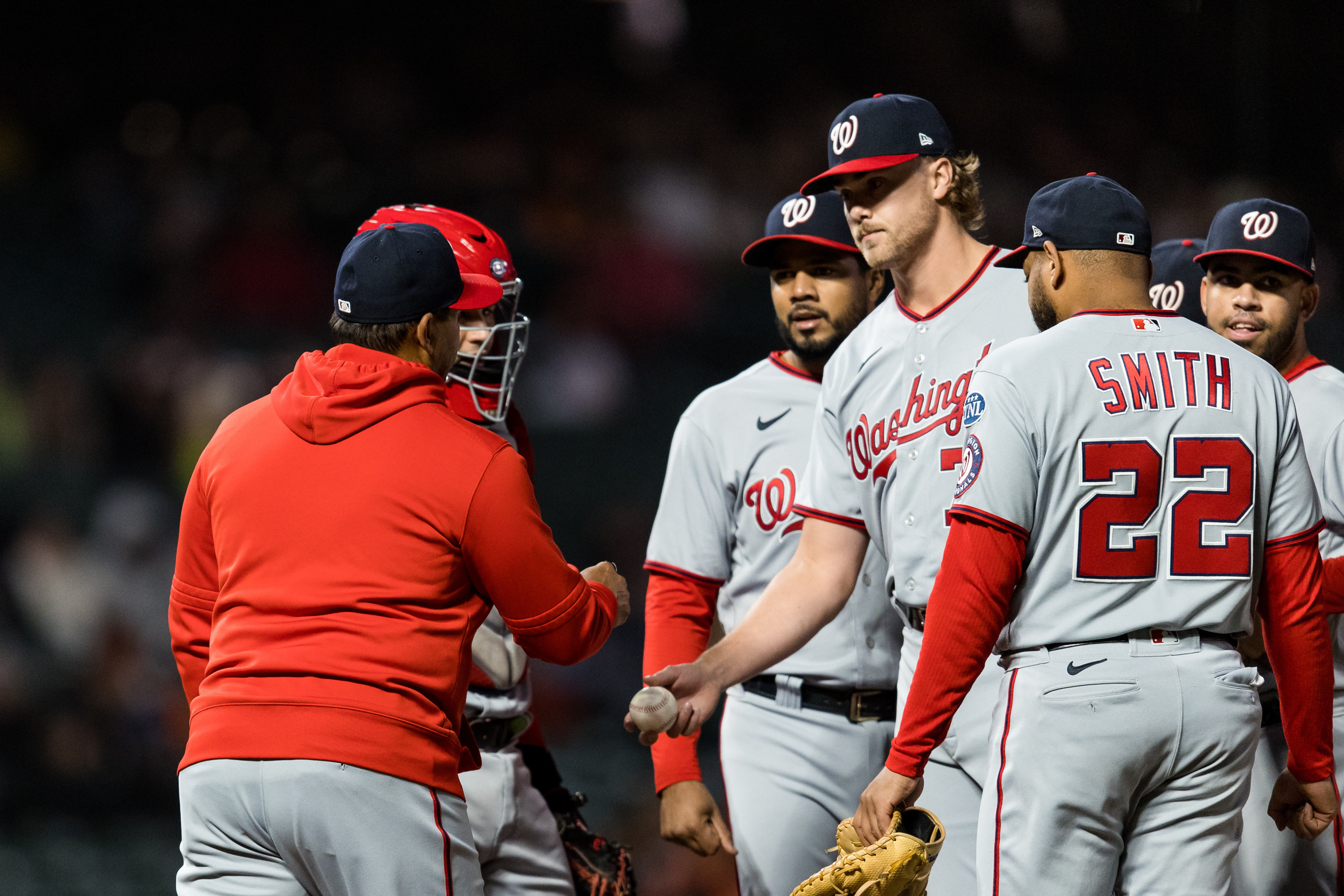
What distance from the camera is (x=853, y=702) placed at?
3299 millimetres

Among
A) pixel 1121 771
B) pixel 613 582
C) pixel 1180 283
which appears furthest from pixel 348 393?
pixel 1180 283

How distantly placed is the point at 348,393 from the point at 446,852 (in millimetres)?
798

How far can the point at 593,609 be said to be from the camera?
2.41m

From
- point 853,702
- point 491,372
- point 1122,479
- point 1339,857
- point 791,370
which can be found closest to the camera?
point 1122,479

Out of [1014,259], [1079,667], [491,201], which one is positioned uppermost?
[491,201]

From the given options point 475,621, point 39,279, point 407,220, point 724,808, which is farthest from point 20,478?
point 475,621

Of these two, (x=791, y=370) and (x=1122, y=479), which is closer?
(x=1122, y=479)

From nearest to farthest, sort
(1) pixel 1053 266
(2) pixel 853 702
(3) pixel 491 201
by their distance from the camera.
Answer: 1. (1) pixel 1053 266
2. (2) pixel 853 702
3. (3) pixel 491 201

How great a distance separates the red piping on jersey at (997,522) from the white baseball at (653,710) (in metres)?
0.72

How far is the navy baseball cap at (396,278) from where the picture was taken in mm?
2354

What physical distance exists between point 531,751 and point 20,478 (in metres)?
4.78

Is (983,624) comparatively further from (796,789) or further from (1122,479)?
(796,789)

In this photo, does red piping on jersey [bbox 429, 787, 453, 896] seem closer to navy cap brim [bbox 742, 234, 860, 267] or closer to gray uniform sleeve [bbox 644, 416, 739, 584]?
gray uniform sleeve [bbox 644, 416, 739, 584]

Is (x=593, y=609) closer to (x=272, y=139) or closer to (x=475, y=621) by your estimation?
(x=475, y=621)
